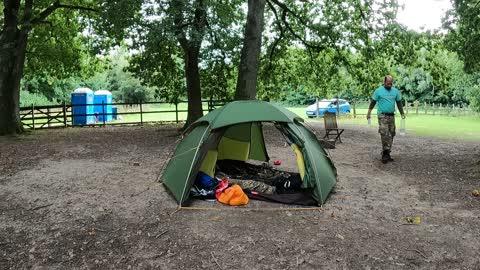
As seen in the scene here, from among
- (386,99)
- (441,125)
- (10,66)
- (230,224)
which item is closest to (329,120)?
(386,99)

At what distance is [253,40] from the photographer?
12047mm

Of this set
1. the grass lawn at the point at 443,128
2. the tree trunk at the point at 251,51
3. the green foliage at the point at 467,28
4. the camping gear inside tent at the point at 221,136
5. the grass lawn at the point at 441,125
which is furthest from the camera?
the grass lawn at the point at 441,125

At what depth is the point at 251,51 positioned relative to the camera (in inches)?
475

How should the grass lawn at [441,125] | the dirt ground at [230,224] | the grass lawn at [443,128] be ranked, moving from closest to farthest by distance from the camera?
the dirt ground at [230,224]
the grass lawn at [443,128]
the grass lawn at [441,125]

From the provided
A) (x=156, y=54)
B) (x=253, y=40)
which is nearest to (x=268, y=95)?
(x=156, y=54)

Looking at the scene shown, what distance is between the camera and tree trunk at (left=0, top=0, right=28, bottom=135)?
46.7 feet

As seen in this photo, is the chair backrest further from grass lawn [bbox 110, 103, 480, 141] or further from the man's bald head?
grass lawn [bbox 110, 103, 480, 141]

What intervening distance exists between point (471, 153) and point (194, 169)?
7919 millimetres

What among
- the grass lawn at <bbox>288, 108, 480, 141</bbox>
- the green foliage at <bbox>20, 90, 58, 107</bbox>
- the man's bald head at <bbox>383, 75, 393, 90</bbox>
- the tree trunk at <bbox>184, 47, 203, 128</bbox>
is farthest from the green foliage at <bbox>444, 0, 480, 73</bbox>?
the green foliage at <bbox>20, 90, 58, 107</bbox>

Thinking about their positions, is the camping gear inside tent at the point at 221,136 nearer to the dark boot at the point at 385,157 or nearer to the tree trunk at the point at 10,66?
the dark boot at the point at 385,157

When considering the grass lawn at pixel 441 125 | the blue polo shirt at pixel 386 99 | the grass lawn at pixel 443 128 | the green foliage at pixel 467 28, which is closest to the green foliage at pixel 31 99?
the grass lawn at pixel 441 125

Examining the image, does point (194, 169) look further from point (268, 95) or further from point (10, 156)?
point (268, 95)

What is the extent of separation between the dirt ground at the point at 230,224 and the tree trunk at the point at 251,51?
3772 millimetres

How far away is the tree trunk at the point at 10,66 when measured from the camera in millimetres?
14242
